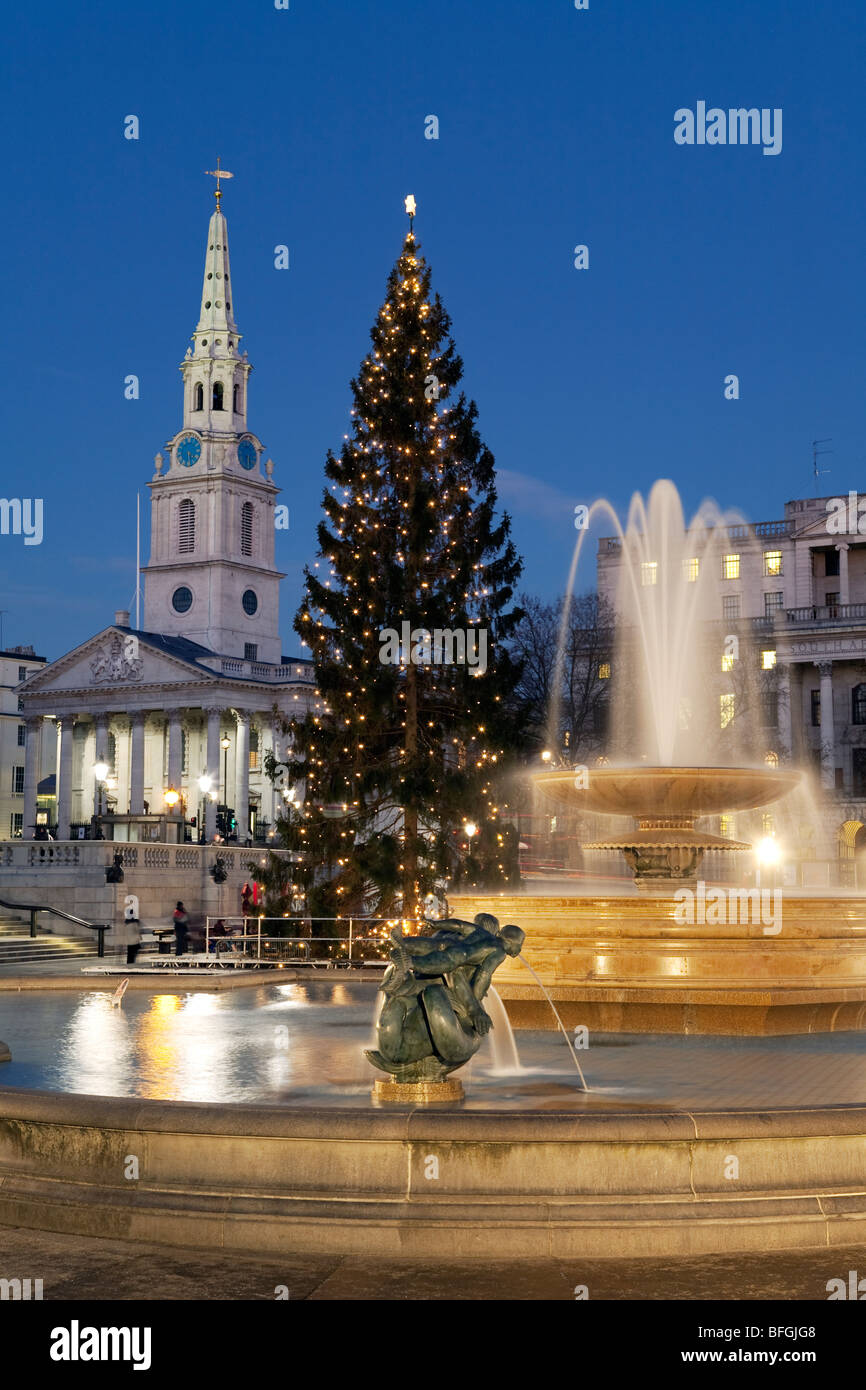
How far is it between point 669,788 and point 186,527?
9286 cm

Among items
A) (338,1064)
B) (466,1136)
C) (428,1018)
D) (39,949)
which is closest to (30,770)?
(39,949)

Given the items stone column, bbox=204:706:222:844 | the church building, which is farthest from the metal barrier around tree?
stone column, bbox=204:706:222:844

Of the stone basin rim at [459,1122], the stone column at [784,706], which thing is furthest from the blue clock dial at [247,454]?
the stone basin rim at [459,1122]

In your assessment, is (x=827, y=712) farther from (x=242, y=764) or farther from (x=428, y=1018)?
(x=428, y=1018)

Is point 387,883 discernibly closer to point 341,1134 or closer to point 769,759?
point 341,1134

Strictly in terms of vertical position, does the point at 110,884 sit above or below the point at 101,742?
below

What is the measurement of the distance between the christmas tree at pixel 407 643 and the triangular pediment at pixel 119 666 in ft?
196

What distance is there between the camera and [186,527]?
10619cm

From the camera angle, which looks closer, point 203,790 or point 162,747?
point 203,790

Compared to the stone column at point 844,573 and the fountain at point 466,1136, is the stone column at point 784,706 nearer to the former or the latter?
the stone column at point 844,573

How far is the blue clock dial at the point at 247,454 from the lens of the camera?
107m
